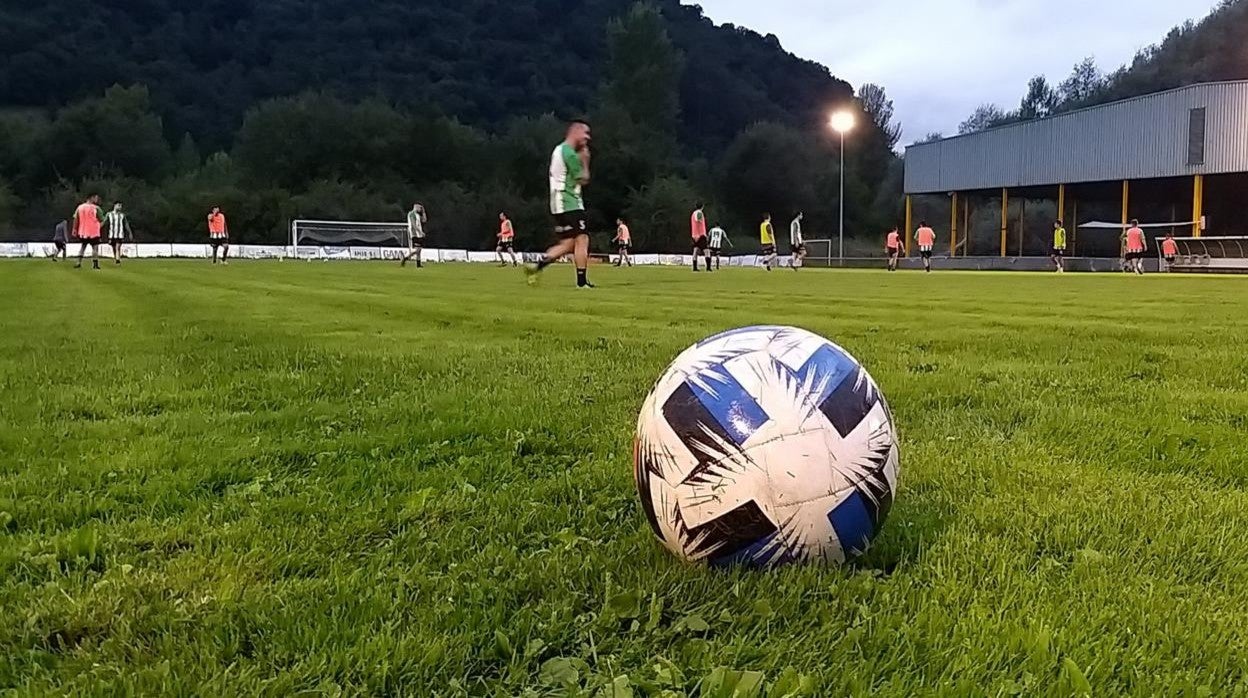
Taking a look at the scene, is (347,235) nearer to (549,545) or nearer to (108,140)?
(108,140)

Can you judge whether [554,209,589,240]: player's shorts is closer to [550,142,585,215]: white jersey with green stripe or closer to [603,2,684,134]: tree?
[550,142,585,215]: white jersey with green stripe

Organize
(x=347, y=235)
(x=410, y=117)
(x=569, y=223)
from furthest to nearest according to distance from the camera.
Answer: (x=410, y=117)
(x=347, y=235)
(x=569, y=223)

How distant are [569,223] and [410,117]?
65.2 m

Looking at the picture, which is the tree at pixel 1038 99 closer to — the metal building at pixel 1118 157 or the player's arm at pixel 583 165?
the metal building at pixel 1118 157

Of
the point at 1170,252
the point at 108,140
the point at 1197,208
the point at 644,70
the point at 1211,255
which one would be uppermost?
the point at 644,70

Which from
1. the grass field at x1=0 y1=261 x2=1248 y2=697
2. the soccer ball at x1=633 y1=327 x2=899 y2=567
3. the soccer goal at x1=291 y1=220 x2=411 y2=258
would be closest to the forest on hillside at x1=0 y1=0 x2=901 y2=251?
the soccer goal at x1=291 y1=220 x2=411 y2=258

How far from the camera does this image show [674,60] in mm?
94312

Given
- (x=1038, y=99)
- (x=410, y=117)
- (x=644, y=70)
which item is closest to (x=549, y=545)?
(x=410, y=117)

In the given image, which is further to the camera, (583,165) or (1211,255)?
(1211,255)

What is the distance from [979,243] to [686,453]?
68578mm

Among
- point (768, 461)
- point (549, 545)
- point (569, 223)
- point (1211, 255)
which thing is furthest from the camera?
point (1211, 255)

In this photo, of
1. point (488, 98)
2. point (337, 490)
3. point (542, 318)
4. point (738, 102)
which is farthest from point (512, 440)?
point (738, 102)

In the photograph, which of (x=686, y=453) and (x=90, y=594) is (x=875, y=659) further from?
(x=90, y=594)

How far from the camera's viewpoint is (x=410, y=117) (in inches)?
3012
